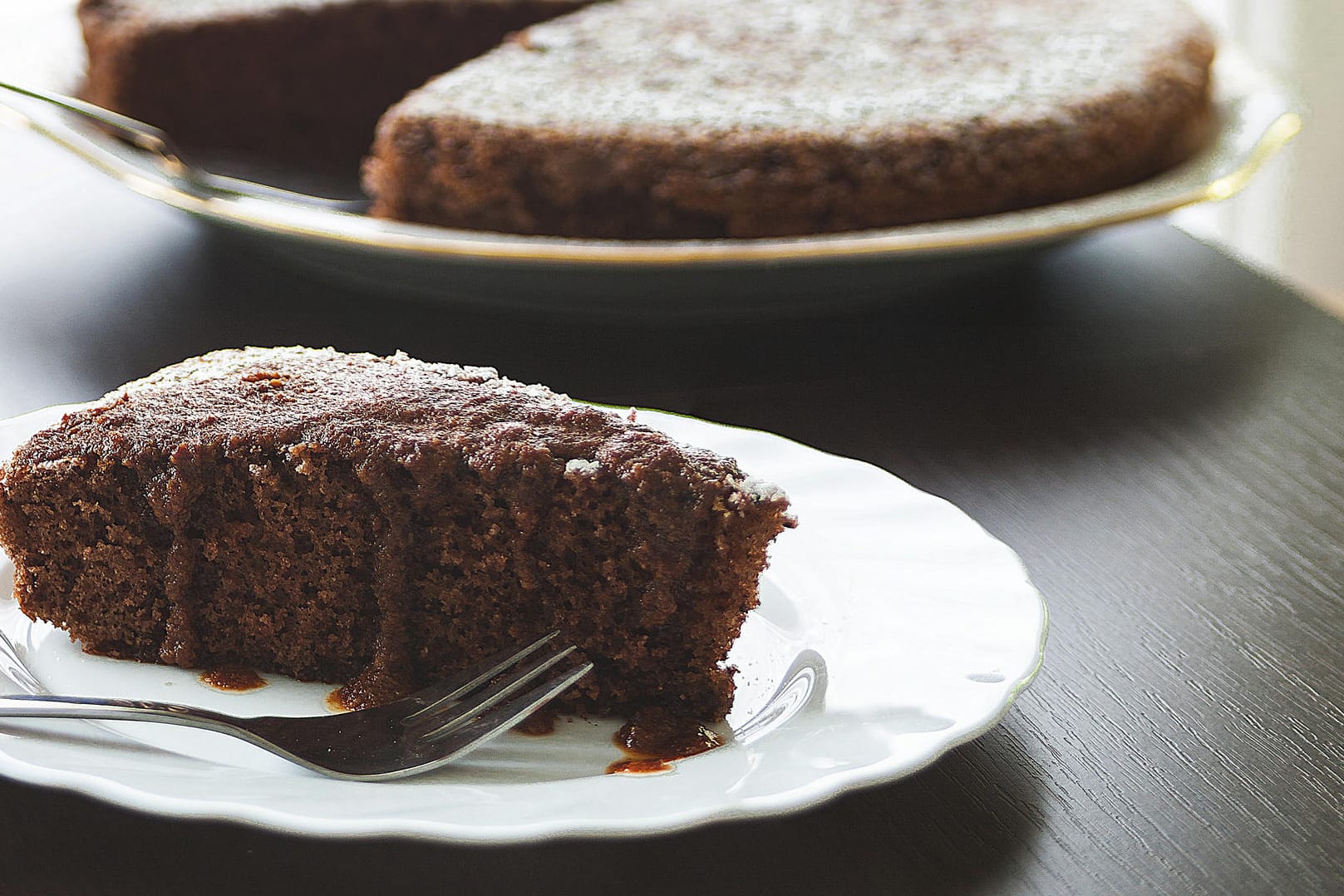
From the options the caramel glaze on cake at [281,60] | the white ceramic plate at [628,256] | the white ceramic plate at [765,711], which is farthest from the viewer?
the caramel glaze on cake at [281,60]

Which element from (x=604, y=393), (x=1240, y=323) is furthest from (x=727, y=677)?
(x=1240, y=323)

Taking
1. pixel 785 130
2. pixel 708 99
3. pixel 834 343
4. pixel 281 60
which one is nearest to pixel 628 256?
pixel 834 343

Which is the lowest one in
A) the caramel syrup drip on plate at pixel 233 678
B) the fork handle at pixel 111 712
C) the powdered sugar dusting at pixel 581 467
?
the caramel syrup drip on plate at pixel 233 678

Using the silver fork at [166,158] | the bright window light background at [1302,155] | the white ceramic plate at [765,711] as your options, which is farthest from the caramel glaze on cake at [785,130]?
the bright window light background at [1302,155]

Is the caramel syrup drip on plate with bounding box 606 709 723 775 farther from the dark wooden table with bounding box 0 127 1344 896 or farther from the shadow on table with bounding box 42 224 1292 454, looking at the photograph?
the shadow on table with bounding box 42 224 1292 454

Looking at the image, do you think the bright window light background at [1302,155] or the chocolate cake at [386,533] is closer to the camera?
the chocolate cake at [386,533]

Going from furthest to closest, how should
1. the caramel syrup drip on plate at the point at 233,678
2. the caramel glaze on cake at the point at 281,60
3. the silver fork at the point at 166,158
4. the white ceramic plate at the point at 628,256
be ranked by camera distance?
the caramel glaze on cake at the point at 281,60
the silver fork at the point at 166,158
the white ceramic plate at the point at 628,256
the caramel syrup drip on plate at the point at 233,678

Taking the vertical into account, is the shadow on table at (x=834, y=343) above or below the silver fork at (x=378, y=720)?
below

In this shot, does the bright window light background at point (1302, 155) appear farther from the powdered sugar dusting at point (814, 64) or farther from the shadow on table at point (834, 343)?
the shadow on table at point (834, 343)
